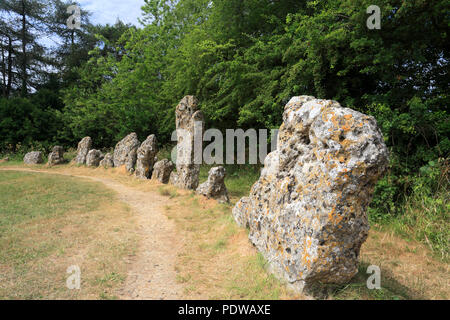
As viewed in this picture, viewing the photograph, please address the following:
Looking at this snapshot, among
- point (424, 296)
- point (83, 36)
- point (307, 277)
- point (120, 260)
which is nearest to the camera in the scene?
point (307, 277)

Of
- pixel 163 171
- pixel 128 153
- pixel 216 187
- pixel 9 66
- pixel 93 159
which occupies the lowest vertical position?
pixel 216 187

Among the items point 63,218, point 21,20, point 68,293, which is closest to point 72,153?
point 63,218

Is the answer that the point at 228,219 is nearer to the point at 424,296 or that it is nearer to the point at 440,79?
the point at 424,296

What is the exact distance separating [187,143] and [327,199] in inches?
272

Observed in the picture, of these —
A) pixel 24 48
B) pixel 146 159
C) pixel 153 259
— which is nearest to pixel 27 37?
pixel 24 48

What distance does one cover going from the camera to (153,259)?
4.43 meters

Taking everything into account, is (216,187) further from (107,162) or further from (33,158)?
(33,158)

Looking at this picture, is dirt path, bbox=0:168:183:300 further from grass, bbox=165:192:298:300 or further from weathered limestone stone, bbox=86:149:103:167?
weathered limestone stone, bbox=86:149:103:167

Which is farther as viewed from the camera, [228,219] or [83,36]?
[83,36]

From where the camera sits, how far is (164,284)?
11.9 ft

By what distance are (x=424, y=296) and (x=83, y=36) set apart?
32877mm

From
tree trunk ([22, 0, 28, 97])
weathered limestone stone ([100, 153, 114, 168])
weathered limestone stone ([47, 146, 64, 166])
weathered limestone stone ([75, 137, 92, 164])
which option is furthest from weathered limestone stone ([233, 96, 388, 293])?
tree trunk ([22, 0, 28, 97])

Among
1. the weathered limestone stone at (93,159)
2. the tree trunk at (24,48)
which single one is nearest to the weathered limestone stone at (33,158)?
the weathered limestone stone at (93,159)

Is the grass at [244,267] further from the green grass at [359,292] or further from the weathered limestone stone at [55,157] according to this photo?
the weathered limestone stone at [55,157]
